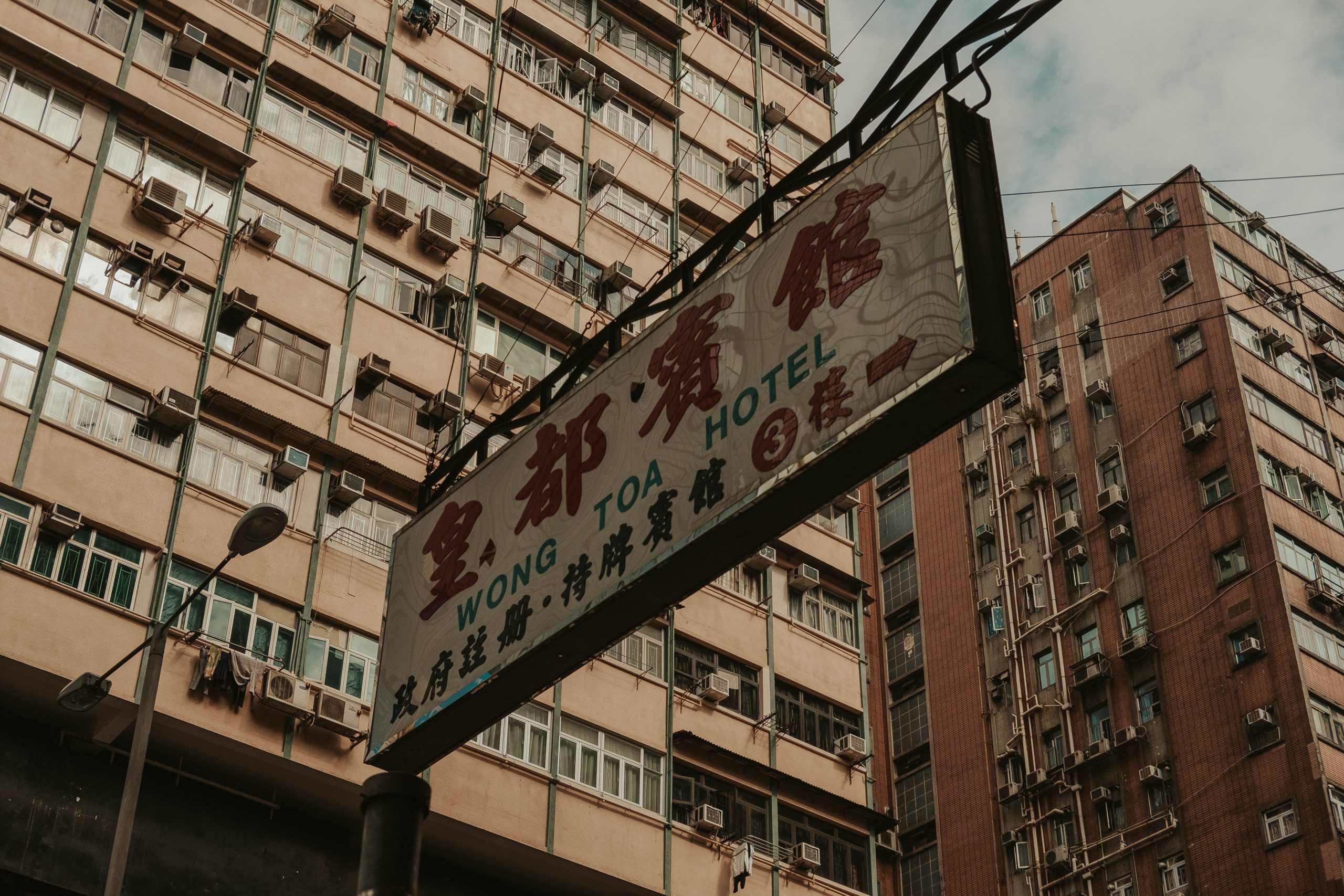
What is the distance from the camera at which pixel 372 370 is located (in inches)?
865

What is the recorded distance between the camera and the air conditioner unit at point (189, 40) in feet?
74.0

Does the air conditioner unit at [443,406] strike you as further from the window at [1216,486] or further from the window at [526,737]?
the window at [1216,486]

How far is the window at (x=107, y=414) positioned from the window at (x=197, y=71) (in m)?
5.33

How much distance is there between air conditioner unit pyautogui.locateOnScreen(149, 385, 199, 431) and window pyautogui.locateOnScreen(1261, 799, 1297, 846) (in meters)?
22.7

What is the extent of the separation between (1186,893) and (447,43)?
2247cm

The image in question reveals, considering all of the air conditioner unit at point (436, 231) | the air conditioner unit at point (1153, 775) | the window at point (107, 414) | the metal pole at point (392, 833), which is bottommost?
the metal pole at point (392, 833)

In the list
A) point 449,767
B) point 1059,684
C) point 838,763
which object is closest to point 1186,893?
point 1059,684

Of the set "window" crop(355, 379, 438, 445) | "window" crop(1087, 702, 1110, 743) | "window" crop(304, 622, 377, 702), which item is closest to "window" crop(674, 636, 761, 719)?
"window" crop(355, 379, 438, 445)

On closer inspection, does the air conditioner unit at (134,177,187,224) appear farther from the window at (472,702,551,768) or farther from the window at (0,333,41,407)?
the window at (472,702,551,768)

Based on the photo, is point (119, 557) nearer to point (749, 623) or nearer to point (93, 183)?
point (93, 183)

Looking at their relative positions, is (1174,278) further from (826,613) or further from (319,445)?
(319,445)

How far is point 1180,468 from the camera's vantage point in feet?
121

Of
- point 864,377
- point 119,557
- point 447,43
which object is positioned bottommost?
point 864,377

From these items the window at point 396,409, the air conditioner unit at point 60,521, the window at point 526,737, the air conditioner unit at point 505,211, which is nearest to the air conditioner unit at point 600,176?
the air conditioner unit at point 505,211
